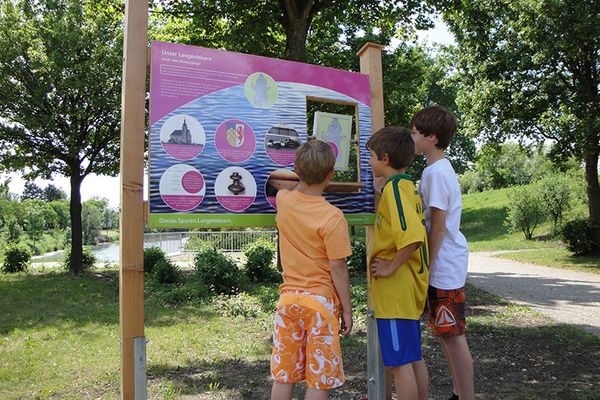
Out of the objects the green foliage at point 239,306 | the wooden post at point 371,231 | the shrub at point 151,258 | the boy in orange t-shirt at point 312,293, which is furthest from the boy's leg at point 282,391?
the shrub at point 151,258

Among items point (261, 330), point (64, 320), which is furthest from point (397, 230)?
point (64, 320)

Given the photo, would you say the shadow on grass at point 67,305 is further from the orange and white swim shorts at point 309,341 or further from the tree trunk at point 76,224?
the orange and white swim shorts at point 309,341

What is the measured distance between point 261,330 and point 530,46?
1360cm

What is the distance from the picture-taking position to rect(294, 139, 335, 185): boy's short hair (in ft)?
7.92

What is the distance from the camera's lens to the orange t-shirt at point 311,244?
2.30m

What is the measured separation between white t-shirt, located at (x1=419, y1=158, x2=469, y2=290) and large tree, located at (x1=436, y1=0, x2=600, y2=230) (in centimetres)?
1189

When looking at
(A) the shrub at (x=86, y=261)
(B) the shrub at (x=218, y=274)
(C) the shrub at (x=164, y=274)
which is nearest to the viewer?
(B) the shrub at (x=218, y=274)

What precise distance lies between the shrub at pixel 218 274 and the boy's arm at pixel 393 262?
8336 mm

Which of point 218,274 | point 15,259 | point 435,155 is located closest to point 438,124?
point 435,155

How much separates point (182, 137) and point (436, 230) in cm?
159

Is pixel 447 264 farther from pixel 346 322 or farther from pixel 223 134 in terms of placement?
pixel 223 134

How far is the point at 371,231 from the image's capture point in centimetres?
328

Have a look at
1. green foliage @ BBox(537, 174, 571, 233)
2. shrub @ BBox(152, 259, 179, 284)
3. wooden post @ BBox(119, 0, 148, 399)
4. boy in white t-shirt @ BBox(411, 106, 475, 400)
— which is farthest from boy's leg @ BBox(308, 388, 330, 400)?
green foliage @ BBox(537, 174, 571, 233)

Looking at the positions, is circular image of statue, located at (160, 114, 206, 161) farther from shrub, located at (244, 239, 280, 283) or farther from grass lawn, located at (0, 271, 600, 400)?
shrub, located at (244, 239, 280, 283)
